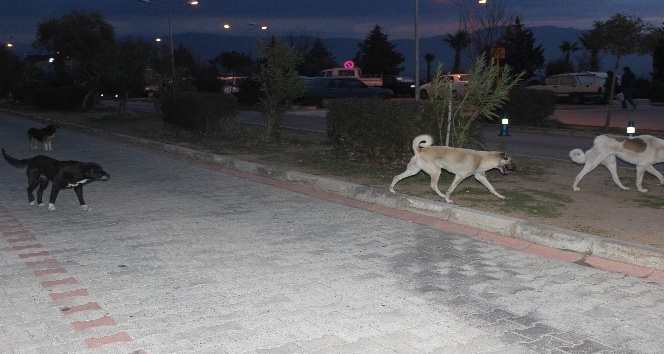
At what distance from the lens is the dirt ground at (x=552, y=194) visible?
301 inches

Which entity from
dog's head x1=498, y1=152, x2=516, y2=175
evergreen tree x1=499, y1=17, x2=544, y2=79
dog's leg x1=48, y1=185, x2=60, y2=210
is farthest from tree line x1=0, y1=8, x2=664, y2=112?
dog's leg x1=48, y1=185, x2=60, y2=210

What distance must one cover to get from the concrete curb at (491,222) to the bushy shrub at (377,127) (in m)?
1.69

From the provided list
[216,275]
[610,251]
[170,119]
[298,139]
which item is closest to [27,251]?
[216,275]

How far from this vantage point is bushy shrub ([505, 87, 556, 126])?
2252 centimetres

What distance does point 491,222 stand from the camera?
788 centimetres

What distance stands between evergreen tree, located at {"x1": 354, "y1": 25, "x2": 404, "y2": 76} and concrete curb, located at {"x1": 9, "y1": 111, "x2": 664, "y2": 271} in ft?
214

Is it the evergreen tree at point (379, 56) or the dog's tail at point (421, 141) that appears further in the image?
the evergreen tree at point (379, 56)

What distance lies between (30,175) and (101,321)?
537 cm

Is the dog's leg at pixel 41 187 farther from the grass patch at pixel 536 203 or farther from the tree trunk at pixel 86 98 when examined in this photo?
the tree trunk at pixel 86 98

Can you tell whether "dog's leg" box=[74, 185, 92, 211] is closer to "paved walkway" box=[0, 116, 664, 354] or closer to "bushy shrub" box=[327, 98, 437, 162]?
"paved walkway" box=[0, 116, 664, 354]

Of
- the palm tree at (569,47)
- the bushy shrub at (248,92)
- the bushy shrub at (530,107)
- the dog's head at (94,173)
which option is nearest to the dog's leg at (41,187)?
the dog's head at (94,173)

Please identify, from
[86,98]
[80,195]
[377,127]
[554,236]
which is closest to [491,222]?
[554,236]

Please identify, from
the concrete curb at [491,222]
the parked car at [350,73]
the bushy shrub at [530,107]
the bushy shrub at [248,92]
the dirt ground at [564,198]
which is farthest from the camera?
the parked car at [350,73]

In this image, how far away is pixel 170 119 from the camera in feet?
69.2
